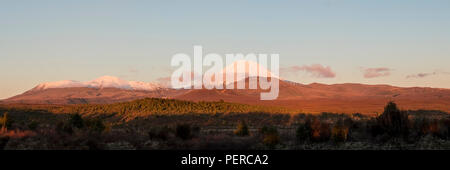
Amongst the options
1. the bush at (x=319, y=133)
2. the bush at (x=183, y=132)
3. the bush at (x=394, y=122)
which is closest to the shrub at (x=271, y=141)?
the bush at (x=319, y=133)

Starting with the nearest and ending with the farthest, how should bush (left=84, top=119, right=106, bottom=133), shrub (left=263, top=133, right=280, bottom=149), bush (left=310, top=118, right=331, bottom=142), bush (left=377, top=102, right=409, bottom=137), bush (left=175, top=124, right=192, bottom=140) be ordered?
1. shrub (left=263, top=133, right=280, bottom=149)
2. bush (left=310, top=118, right=331, bottom=142)
3. bush (left=377, top=102, right=409, bottom=137)
4. bush (left=175, top=124, right=192, bottom=140)
5. bush (left=84, top=119, right=106, bottom=133)

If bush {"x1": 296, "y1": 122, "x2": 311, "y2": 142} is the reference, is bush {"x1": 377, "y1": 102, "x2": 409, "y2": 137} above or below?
above

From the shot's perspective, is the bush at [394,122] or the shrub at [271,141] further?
the bush at [394,122]

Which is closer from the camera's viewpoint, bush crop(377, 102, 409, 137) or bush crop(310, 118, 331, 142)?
bush crop(310, 118, 331, 142)

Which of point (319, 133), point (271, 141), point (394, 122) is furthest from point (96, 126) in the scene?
point (394, 122)

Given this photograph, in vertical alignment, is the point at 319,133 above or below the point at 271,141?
above

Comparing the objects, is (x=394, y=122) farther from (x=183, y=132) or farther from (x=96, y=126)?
(x=96, y=126)

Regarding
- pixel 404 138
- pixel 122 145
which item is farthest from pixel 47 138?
pixel 404 138

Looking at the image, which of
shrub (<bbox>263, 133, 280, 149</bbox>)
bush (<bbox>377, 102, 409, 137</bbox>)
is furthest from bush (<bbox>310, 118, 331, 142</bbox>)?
bush (<bbox>377, 102, 409, 137</bbox>)

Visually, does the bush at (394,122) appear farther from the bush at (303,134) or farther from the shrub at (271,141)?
the shrub at (271,141)

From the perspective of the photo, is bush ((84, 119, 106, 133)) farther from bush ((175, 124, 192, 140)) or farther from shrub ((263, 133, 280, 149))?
shrub ((263, 133, 280, 149))

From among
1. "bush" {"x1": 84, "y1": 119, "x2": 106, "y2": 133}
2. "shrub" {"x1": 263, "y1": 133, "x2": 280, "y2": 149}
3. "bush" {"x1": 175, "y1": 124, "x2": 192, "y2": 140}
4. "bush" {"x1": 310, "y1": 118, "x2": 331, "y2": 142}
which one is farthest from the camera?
"bush" {"x1": 84, "y1": 119, "x2": 106, "y2": 133}

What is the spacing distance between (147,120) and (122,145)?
33.1 meters
